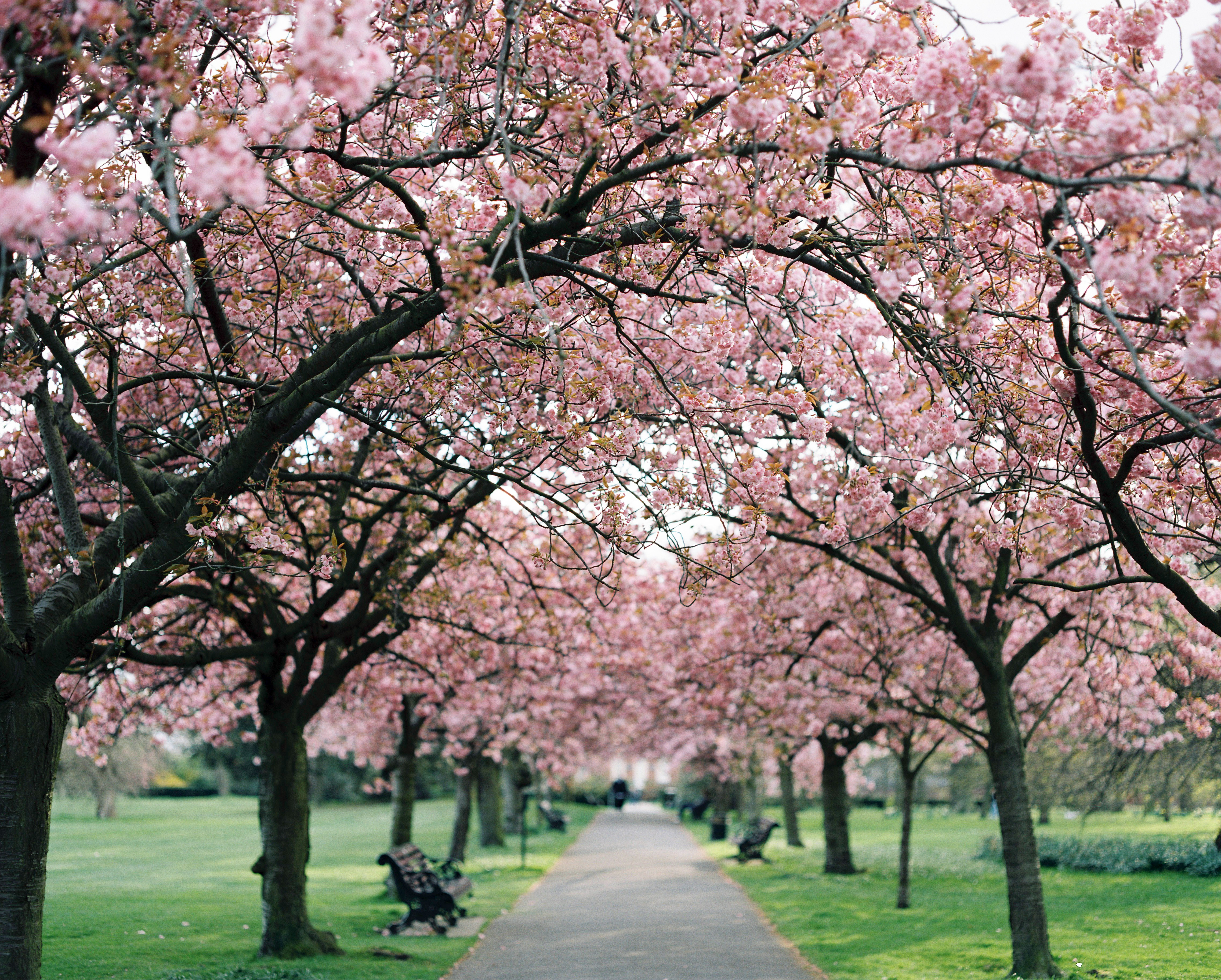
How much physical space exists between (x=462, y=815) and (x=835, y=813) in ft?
25.4

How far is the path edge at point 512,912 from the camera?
32.5 ft

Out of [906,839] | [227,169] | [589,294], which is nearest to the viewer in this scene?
[227,169]

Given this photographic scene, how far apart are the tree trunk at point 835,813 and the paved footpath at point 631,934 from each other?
2.34m

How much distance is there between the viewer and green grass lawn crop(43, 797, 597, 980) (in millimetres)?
9828

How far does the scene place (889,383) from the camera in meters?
8.86

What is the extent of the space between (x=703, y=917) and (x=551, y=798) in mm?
45676

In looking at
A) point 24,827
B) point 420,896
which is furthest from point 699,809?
point 24,827

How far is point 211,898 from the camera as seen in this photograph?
618 inches

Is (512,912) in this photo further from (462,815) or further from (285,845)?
(462,815)

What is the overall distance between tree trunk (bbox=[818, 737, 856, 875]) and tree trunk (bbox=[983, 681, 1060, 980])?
32.9 feet

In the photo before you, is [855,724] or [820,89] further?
[855,724]

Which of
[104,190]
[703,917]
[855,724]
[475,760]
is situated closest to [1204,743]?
[855,724]

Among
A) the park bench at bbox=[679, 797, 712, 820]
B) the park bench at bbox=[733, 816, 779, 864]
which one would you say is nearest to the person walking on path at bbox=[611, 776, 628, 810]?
the park bench at bbox=[679, 797, 712, 820]

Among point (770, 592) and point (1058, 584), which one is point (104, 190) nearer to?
point (1058, 584)
